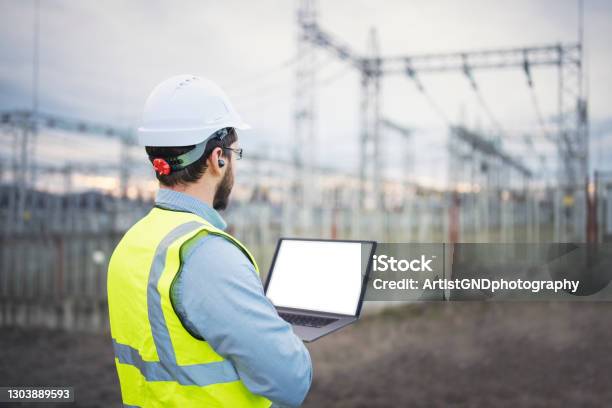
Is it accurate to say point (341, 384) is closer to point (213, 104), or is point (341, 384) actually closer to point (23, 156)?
point (213, 104)

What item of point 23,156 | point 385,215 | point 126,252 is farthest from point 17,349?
point 23,156

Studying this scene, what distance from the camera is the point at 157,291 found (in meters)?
1.48

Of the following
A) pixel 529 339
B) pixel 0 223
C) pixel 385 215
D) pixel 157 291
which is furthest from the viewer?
A: pixel 0 223

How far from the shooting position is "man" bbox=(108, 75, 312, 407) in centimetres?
140

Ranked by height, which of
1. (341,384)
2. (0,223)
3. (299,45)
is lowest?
(341,384)

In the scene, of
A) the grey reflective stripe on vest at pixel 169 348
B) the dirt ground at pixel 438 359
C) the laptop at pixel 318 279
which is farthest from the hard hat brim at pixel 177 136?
the dirt ground at pixel 438 359

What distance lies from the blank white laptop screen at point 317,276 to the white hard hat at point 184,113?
783 millimetres

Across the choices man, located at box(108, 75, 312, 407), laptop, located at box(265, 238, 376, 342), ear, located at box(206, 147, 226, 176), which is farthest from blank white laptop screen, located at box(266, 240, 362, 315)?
ear, located at box(206, 147, 226, 176)

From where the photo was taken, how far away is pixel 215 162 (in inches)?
65.1

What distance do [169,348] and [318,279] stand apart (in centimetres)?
89

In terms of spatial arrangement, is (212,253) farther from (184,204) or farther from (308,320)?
(308,320)

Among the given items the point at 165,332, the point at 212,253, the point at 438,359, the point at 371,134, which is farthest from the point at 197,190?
the point at 371,134

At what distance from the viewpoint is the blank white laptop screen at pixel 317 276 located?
7.28ft

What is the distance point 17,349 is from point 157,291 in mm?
8312
